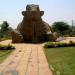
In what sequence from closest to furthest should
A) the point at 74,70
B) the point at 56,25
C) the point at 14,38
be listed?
the point at 74,70 → the point at 14,38 → the point at 56,25

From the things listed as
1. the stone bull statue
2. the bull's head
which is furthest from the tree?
the stone bull statue

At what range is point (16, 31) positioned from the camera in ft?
83.8

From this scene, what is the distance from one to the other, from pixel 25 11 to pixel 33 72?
1768 cm

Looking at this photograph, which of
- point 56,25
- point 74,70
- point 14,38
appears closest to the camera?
point 74,70

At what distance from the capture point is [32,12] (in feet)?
85.1

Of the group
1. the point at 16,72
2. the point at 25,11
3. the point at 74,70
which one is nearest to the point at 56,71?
the point at 74,70

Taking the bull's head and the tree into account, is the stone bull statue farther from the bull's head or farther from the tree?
the tree

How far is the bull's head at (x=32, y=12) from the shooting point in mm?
25970

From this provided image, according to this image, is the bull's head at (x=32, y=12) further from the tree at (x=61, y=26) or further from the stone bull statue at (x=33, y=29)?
the tree at (x=61, y=26)

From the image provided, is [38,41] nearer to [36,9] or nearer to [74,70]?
[36,9]

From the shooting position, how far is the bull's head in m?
26.0

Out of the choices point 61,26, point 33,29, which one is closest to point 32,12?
point 33,29

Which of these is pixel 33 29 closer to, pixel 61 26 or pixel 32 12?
pixel 32 12

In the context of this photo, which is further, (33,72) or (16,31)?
(16,31)
